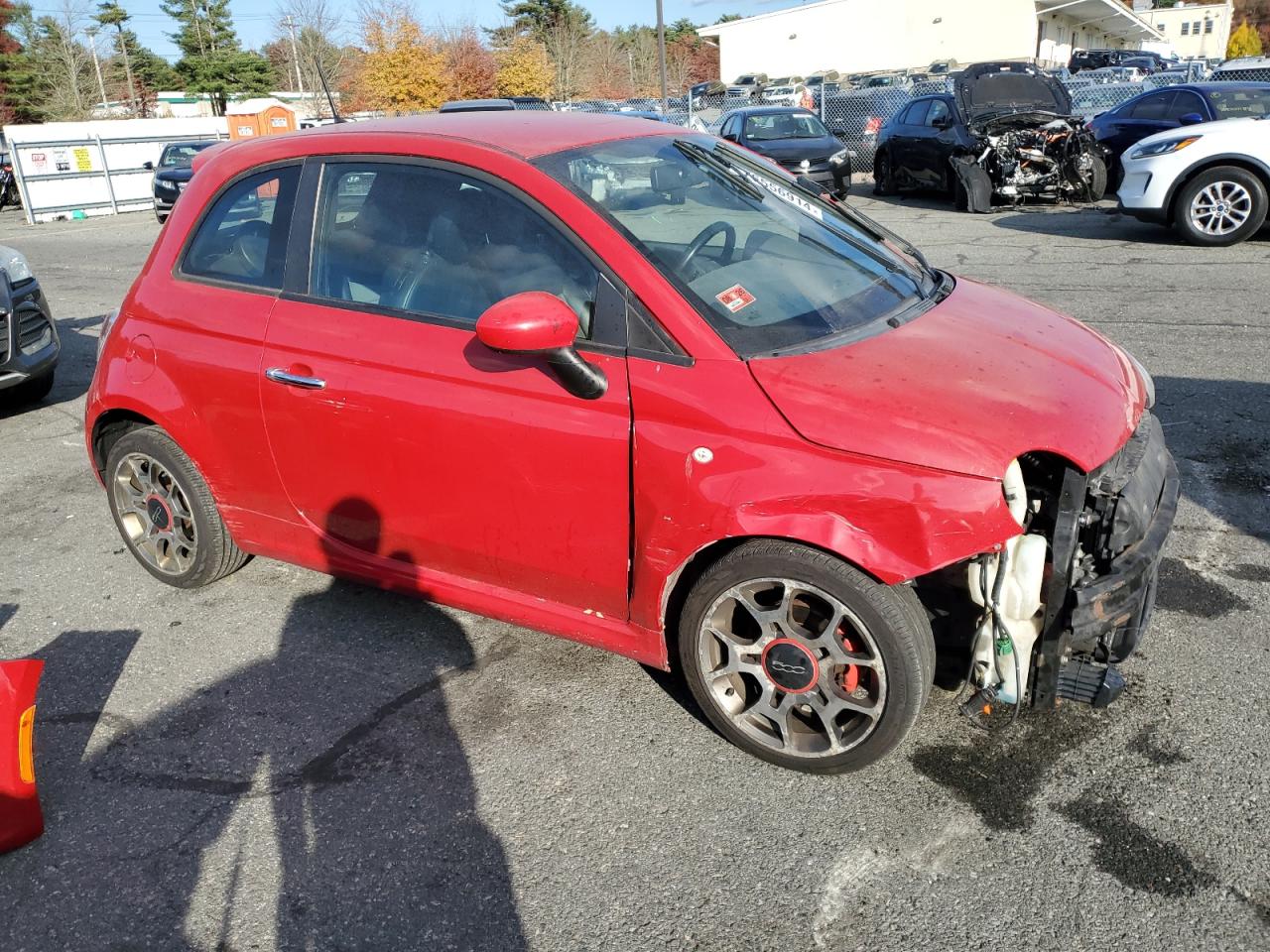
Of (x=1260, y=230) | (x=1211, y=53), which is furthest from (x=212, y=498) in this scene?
(x=1211, y=53)

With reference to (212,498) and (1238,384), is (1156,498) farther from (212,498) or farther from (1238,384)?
(1238,384)

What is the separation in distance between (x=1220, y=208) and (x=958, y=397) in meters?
9.58

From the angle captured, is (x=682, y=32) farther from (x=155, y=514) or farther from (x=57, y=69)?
(x=155, y=514)

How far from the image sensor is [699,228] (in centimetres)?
322

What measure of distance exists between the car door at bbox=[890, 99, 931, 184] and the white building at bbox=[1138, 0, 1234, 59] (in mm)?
77163

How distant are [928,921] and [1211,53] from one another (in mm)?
95555

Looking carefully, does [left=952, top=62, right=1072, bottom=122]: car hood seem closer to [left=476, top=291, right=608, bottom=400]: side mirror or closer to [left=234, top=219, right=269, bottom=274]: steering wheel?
[left=234, top=219, right=269, bottom=274]: steering wheel

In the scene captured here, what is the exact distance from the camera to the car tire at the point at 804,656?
2.62m

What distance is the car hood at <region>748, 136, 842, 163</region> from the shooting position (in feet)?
51.2

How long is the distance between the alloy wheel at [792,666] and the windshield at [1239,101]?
12.2 metres

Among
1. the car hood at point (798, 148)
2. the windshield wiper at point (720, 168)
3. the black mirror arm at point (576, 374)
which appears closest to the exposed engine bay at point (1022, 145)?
the car hood at point (798, 148)

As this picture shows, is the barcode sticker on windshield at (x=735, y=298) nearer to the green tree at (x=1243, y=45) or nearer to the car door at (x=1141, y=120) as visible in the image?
the car door at (x=1141, y=120)

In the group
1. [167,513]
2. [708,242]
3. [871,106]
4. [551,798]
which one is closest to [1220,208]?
[708,242]

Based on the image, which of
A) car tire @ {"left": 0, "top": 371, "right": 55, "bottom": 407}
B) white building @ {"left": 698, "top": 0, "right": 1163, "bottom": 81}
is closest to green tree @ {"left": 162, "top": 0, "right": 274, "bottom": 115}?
white building @ {"left": 698, "top": 0, "right": 1163, "bottom": 81}
